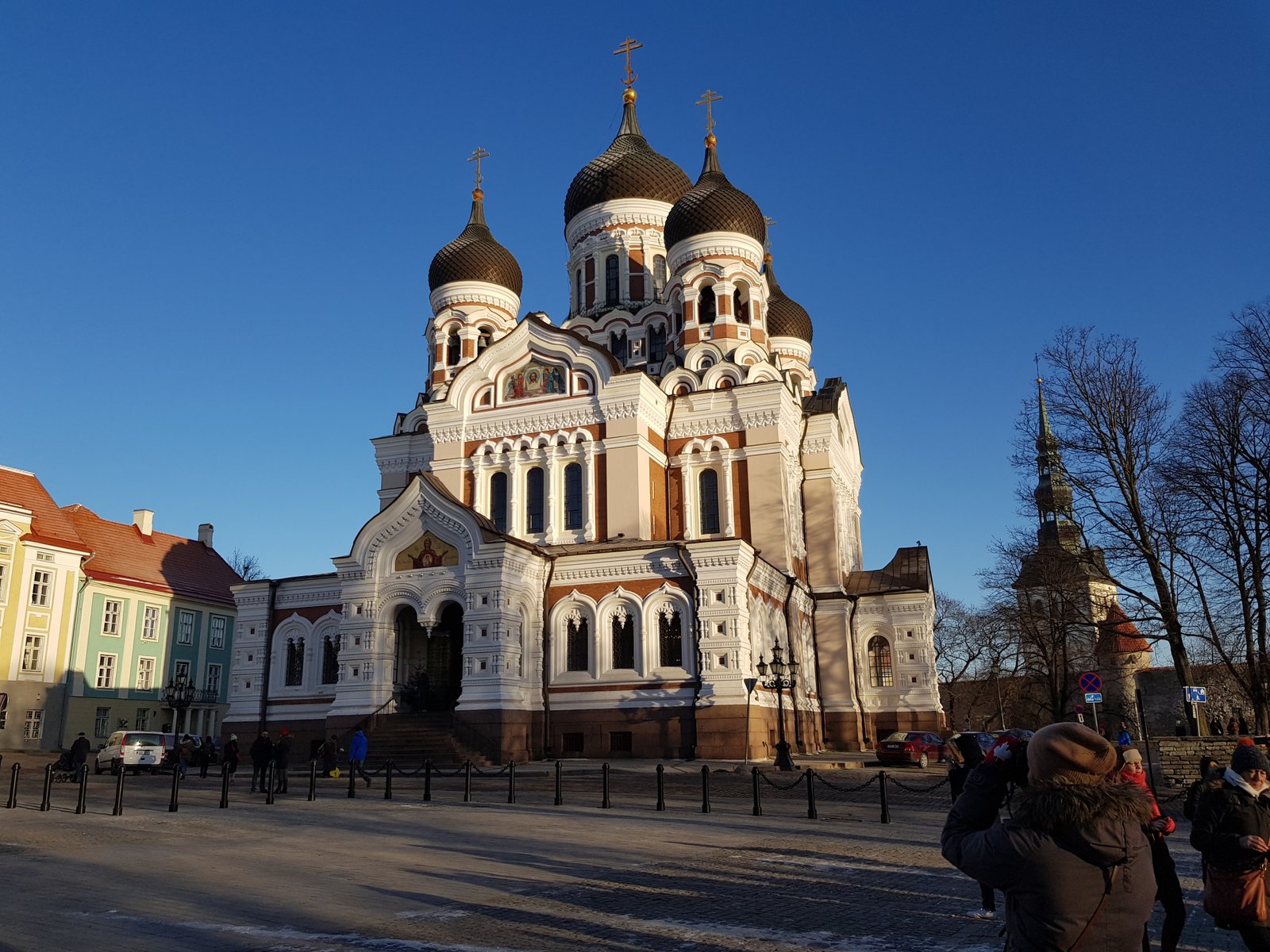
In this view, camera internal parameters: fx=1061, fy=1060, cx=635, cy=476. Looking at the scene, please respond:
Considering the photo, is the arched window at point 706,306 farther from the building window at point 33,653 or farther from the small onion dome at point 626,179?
the building window at point 33,653

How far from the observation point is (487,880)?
974 cm

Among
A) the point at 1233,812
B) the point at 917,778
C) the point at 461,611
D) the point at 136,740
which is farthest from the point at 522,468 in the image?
the point at 1233,812

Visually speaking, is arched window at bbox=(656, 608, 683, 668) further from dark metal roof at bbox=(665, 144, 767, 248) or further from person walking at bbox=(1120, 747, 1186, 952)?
person walking at bbox=(1120, 747, 1186, 952)

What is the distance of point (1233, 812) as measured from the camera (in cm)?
619

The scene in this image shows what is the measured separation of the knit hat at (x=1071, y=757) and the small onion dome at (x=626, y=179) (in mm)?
39988

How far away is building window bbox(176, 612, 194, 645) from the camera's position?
4672 cm

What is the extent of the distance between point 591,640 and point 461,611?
4.51 m

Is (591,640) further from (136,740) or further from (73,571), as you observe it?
(73,571)

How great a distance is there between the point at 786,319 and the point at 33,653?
3251 cm

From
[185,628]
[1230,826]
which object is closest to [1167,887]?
[1230,826]

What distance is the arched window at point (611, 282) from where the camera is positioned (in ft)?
138

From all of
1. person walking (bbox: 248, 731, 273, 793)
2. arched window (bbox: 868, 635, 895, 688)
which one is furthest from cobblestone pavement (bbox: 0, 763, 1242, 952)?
arched window (bbox: 868, 635, 895, 688)

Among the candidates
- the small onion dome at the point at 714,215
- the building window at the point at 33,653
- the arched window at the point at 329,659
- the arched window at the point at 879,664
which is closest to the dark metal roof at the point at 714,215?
the small onion dome at the point at 714,215

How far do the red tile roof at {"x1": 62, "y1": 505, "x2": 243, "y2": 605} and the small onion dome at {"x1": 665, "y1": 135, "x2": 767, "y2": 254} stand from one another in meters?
22.0
